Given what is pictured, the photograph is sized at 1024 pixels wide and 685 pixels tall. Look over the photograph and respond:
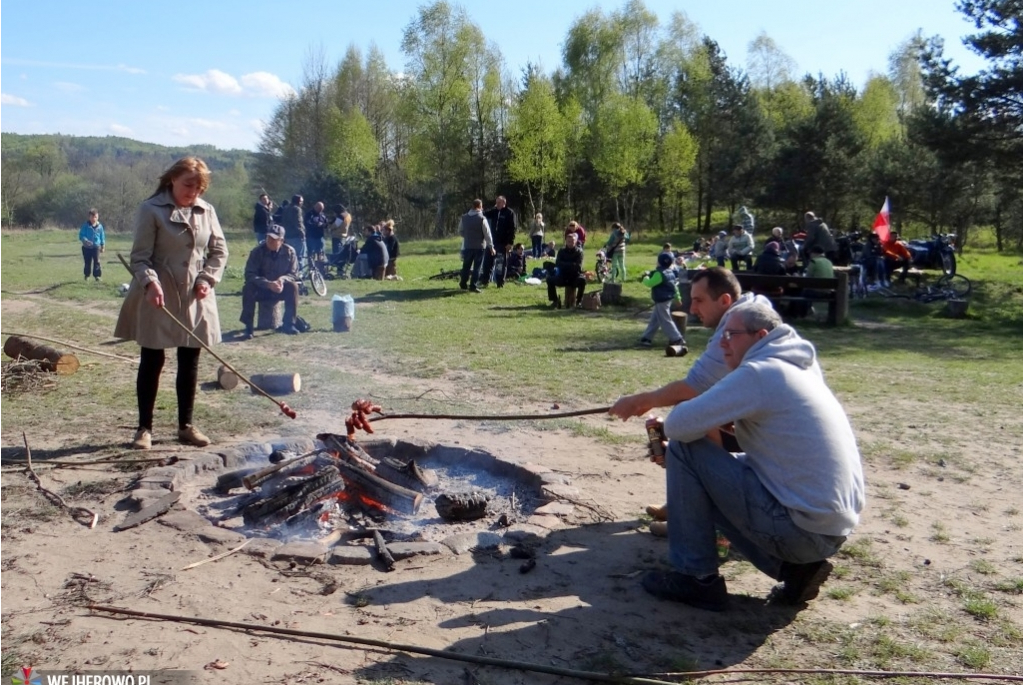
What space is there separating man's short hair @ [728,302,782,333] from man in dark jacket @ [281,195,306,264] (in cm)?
1411

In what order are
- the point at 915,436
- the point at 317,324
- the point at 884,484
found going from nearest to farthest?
the point at 884,484
the point at 915,436
the point at 317,324

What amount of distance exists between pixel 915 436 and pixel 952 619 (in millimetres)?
3212

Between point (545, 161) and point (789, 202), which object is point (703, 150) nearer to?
point (789, 202)

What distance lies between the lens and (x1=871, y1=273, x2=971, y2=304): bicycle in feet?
53.8

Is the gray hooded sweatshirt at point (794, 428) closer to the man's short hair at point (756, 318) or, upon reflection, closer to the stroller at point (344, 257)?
the man's short hair at point (756, 318)

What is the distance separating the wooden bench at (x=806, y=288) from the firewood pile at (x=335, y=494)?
9.67 meters

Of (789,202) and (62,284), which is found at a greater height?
(789,202)

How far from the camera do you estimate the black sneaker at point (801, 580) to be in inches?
130

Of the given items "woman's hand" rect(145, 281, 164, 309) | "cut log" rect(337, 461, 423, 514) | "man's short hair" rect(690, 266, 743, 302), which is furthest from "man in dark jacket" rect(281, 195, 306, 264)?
"man's short hair" rect(690, 266, 743, 302)

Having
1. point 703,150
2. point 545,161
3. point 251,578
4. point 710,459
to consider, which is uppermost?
point 703,150

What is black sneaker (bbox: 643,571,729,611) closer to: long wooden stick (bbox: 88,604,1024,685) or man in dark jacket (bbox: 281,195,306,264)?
long wooden stick (bbox: 88,604,1024,685)

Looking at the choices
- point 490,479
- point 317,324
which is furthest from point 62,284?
point 490,479

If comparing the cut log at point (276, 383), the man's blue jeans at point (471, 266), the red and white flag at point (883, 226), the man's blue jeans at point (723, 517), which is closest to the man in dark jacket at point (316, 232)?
the man's blue jeans at point (471, 266)

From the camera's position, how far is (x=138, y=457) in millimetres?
5215
